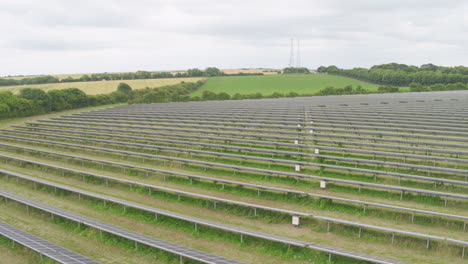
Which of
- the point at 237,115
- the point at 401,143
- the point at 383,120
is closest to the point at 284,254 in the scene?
the point at 401,143

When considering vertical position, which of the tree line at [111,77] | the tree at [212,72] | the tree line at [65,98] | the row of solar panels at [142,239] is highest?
the tree at [212,72]

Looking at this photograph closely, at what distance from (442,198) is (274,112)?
1995 centimetres

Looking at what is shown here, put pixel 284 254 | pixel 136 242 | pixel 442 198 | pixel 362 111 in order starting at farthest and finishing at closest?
1. pixel 362 111
2. pixel 442 198
3. pixel 136 242
4. pixel 284 254

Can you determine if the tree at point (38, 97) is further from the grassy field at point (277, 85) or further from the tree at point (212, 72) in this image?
the tree at point (212, 72)

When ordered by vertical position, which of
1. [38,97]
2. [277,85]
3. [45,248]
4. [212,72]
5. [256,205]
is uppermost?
[212,72]

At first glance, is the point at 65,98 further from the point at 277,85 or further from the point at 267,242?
the point at 267,242

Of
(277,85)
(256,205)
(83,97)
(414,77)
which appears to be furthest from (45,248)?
(414,77)

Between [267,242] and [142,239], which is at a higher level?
[142,239]

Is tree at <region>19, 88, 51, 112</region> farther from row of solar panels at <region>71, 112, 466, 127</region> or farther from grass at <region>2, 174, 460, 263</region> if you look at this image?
grass at <region>2, 174, 460, 263</region>

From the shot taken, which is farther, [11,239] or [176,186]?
[176,186]

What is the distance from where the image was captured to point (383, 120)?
2264cm

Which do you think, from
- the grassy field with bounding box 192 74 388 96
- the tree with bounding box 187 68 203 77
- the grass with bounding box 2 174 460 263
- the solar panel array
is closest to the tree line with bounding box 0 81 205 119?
the grassy field with bounding box 192 74 388 96

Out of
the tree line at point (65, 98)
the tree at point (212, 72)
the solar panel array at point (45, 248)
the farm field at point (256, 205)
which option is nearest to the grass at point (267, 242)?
the farm field at point (256, 205)

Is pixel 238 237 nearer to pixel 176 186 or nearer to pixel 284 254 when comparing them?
pixel 284 254
